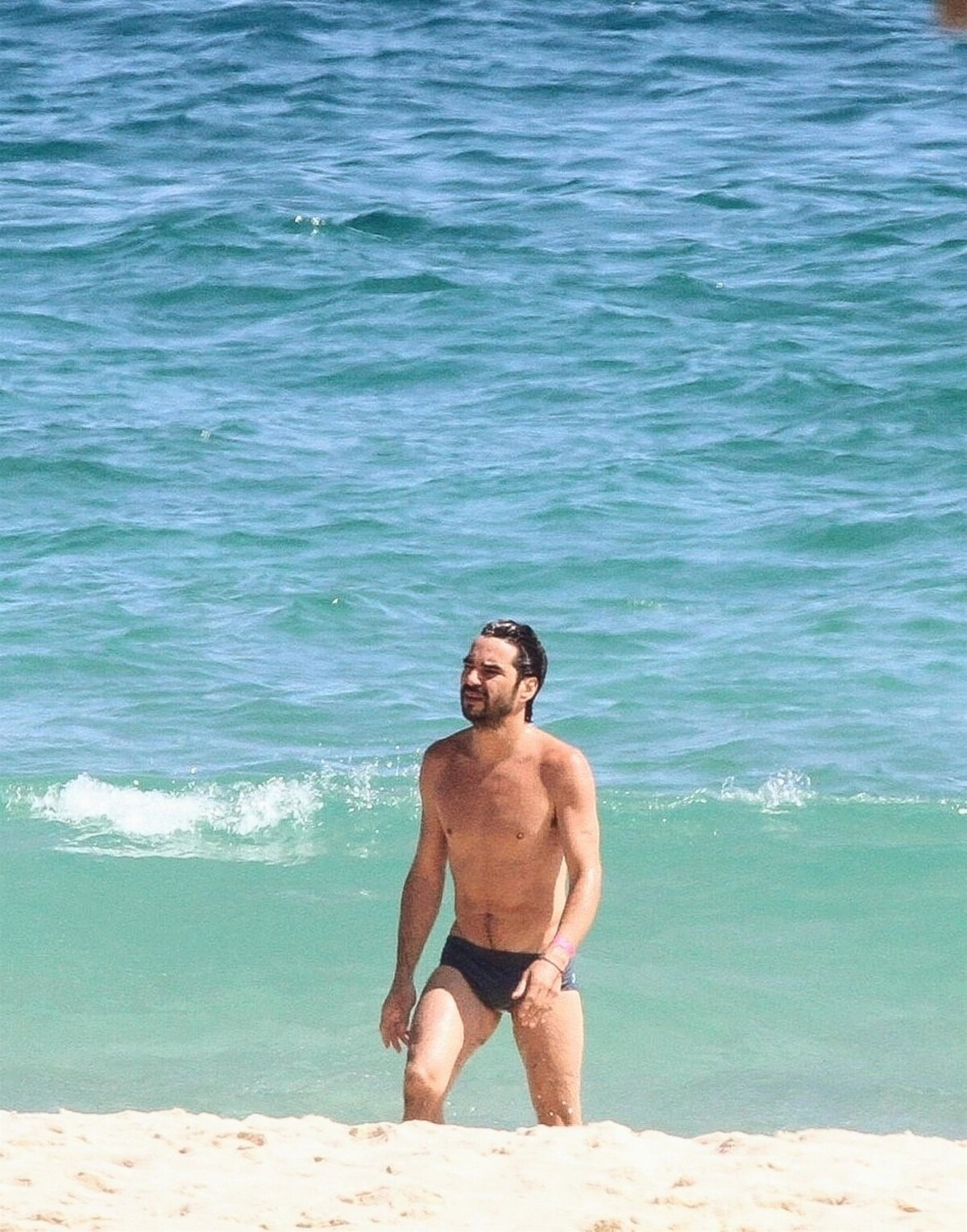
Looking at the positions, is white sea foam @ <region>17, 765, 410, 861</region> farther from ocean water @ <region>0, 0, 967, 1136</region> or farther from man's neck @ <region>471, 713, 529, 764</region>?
man's neck @ <region>471, 713, 529, 764</region>

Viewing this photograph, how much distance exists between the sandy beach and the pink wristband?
497mm

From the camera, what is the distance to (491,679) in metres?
5.43

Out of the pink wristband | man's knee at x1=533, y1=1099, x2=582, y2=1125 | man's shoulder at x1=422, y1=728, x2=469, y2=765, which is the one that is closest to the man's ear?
man's shoulder at x1=422, y1=728, x2=469, y2=765

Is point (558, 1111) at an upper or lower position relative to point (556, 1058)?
lower

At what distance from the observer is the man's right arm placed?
216 inches

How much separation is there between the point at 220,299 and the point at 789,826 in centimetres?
966

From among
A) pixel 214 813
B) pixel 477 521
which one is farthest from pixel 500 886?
pixel 477 521

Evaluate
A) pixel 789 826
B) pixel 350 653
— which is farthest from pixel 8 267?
pixel 789 826

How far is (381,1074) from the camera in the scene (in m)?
7.16

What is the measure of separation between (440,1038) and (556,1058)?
37 cm

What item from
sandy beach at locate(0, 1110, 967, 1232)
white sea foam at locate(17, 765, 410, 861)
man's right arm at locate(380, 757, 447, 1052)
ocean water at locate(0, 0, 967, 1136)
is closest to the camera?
sandy beach at locate(0, 1110, 967, 1232)

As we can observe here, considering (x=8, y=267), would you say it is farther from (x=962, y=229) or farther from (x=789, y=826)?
(x=789, y=826)

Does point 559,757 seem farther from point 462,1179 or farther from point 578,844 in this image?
point 462,1179

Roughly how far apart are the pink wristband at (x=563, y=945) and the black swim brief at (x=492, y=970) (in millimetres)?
139
